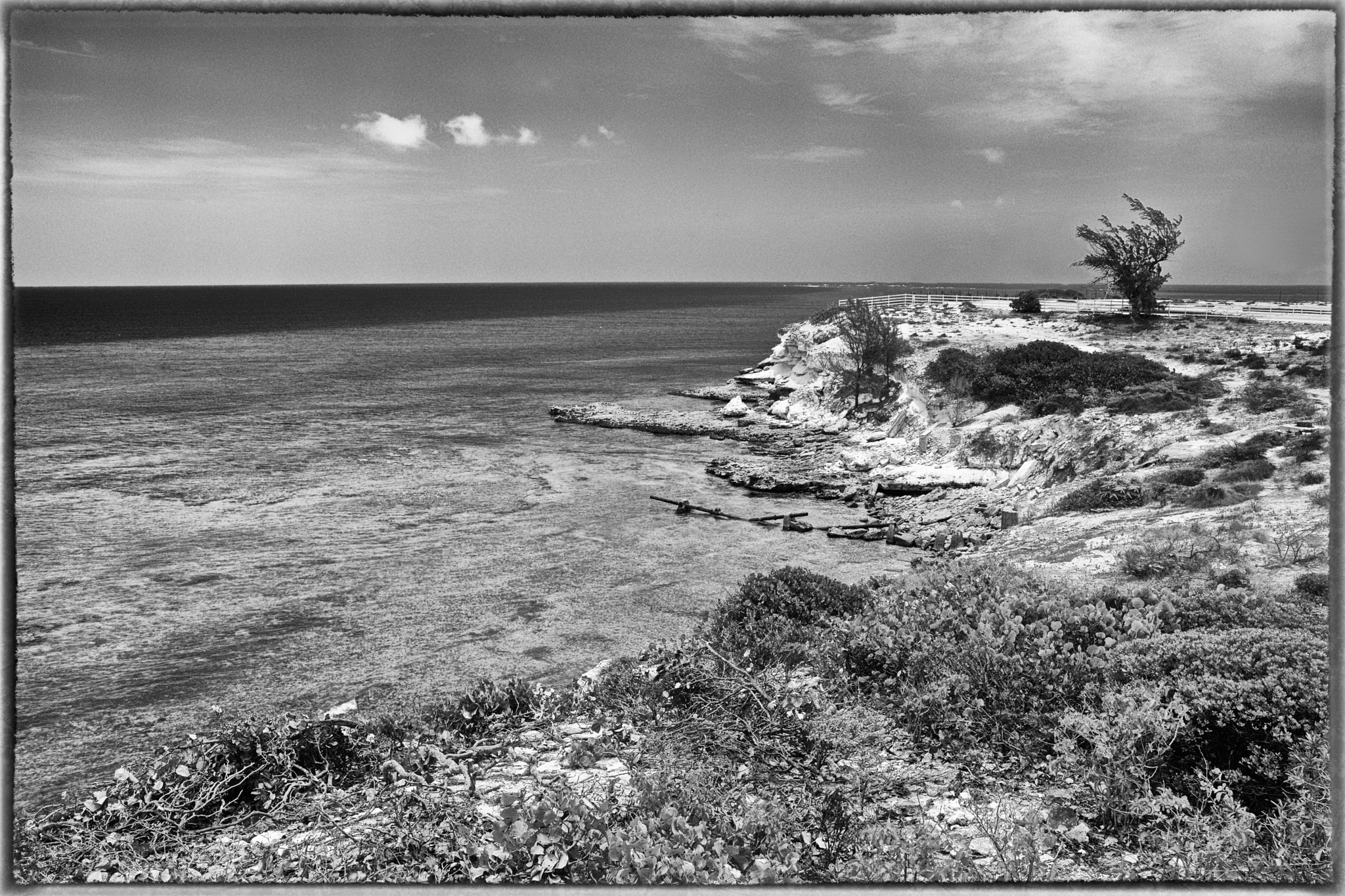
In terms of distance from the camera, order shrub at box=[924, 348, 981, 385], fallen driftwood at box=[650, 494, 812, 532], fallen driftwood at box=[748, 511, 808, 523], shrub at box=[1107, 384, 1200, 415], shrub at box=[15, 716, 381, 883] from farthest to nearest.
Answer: shrub at box=[924, 348, 981, 385]
fallen driftwood at box=[748, 511, 808, 523]
fallen driftwood at box=[650, 494, 812, 532]
shrub at box=[1107, 384, 1200, 415]
shrub at box=[15, 716, 381, 883]

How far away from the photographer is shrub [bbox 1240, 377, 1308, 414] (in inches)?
884

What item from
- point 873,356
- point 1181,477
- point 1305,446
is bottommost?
point 1181,477

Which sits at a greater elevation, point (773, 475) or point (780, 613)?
point (773, 475)

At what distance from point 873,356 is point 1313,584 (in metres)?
33.1

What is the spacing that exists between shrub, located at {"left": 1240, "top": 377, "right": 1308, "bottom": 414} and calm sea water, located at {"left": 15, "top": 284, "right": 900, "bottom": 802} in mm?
11489

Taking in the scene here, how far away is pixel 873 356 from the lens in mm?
41344

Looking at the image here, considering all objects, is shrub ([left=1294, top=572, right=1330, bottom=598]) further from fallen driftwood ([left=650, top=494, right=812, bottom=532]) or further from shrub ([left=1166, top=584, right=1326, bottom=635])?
fallen driftwood ([left=650, top=494, right=812, bottom=532])

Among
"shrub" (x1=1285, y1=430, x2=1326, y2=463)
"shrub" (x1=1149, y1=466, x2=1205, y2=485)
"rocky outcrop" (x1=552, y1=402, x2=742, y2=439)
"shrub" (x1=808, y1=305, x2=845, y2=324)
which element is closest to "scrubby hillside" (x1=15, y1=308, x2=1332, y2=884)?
"shrub" (x1=1285, y1=430, x2=1326, y2=463)

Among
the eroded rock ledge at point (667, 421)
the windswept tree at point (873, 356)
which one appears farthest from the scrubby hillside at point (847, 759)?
the eroded rock ledge at point (667, 421)

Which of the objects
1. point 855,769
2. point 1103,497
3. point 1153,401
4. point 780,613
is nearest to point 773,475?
point 1153,401

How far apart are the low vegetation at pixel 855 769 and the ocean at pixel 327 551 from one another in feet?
8.49

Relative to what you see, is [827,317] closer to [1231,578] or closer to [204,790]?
[1231,578]

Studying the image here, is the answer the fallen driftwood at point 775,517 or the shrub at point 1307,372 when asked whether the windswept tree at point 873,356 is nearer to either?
the fallen driftwood at point 775,517

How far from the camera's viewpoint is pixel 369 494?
98.3 feet
